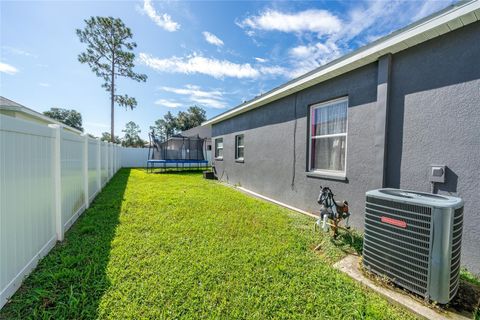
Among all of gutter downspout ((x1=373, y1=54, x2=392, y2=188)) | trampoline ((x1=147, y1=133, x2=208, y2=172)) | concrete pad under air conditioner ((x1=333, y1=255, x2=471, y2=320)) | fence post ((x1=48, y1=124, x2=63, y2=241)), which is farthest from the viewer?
trampoline ((x1=147, y1=133, x2=208, y2=172))

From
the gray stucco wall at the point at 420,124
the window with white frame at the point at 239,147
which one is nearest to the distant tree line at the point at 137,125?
the window with white frame at the point at 239,147

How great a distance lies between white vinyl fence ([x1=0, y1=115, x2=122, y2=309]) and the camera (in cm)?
168

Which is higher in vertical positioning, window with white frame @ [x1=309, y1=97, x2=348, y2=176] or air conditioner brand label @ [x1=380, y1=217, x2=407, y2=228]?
window with white frame @ [x1=309, y1=97, x2=348, y2=176]

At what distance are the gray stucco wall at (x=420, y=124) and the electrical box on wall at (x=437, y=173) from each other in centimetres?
6

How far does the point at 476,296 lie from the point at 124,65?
23.7 meters

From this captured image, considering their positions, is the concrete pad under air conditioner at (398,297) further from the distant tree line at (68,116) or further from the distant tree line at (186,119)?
the distant tree line at (68,116)

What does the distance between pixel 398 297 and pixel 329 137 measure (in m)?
2.96

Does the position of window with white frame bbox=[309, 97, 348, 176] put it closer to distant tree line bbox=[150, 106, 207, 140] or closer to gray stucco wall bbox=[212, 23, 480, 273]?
gray stucco wall bbox=[212, 23, 480, 273]

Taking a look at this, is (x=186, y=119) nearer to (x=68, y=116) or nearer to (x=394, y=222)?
(x=68, y=116)

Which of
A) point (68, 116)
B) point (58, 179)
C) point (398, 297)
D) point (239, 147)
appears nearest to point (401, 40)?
point (398, 297)

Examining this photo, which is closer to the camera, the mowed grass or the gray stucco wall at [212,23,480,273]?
the mowed grass

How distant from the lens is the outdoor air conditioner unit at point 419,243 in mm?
1719

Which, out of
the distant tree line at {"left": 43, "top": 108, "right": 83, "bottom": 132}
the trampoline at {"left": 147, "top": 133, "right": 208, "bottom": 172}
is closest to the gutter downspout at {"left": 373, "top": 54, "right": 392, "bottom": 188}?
the trampoline at {"left": 147, "top": 133, "right": 208, "bottom": 172}

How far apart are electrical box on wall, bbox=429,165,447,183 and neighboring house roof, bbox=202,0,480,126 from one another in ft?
5.46
